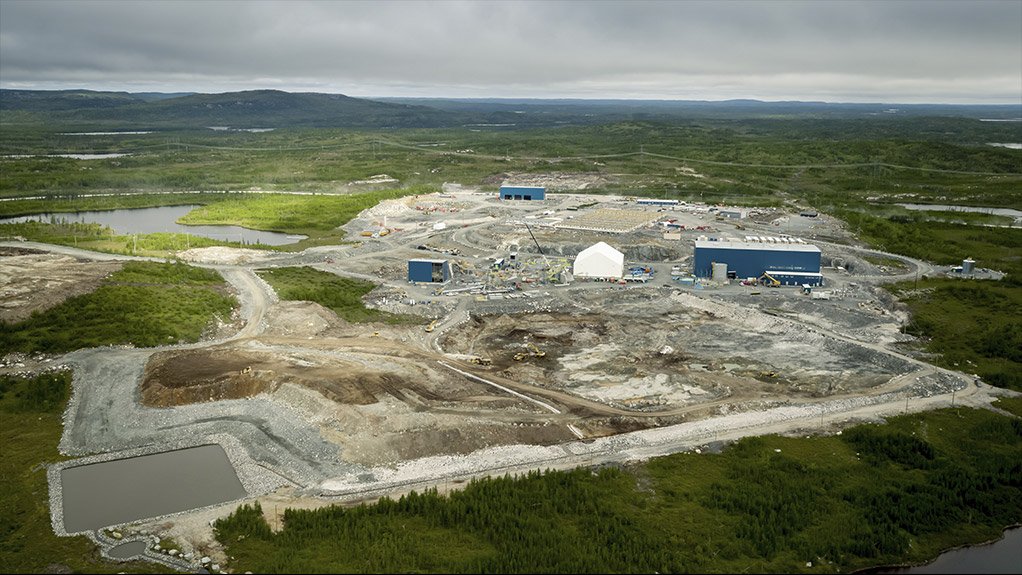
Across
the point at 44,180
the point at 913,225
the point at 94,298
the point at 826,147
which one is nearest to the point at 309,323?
the point at 94,298

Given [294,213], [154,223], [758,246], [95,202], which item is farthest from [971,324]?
[95,202]

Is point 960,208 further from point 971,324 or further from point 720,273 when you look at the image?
point 720,273

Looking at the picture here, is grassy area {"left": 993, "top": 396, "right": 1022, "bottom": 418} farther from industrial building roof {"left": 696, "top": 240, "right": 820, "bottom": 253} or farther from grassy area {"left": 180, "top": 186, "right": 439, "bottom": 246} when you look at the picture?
grassy area {"left": 180, "top": 186, "right": 439, "bottom": 246}

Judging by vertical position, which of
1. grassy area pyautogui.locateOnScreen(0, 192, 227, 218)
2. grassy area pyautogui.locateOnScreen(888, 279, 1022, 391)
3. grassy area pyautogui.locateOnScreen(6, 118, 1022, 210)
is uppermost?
grassy area pyautogui.locateOnScreen(6, 118, 1022, 210)

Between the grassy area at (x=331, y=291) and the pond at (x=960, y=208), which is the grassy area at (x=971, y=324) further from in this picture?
the pond at (x=960, y=208)

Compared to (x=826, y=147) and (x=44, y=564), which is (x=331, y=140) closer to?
(x=826, y=147)

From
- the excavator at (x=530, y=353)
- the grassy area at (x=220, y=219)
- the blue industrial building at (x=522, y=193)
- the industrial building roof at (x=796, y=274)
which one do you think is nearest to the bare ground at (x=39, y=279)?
the grassy area at (x=220, y=219)

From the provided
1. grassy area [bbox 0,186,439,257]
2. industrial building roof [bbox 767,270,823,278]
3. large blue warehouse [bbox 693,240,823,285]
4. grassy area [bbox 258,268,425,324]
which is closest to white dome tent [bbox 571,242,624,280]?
large blue warehouse [bbox 693,240,823,285]
